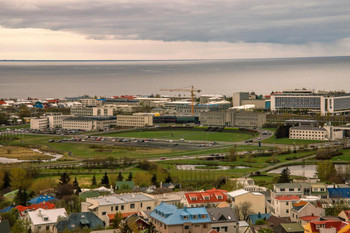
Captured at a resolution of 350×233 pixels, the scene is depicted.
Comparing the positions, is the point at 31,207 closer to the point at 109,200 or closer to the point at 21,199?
the point at 21,199

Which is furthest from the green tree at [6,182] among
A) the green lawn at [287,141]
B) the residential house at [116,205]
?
the green lawn at [287,141]

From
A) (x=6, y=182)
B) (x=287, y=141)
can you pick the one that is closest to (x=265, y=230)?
(x=6, y=182)

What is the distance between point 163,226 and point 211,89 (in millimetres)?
114511

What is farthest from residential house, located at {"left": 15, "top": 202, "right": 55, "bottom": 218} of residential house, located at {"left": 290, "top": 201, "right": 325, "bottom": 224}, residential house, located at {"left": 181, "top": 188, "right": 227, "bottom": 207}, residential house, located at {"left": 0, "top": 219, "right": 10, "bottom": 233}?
residential house, located at {"left": 290, "top": 201, "right": 325, "bottom": 224}

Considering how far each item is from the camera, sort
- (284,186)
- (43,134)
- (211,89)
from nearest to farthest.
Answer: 1. (284,186)
2. (43,134)
3. (211,89)

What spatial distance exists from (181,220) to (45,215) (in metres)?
5.07

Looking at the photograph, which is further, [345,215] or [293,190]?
[293,190]

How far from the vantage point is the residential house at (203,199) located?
2427 cm

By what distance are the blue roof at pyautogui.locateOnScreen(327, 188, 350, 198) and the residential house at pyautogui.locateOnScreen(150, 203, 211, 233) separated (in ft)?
26.2

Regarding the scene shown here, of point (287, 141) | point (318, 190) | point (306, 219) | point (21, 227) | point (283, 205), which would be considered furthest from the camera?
point (287, 141)

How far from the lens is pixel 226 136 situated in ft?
198

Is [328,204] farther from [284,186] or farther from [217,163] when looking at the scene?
[217,163]

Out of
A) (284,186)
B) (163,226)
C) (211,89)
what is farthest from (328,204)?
(211,89)

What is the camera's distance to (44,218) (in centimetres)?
2189
